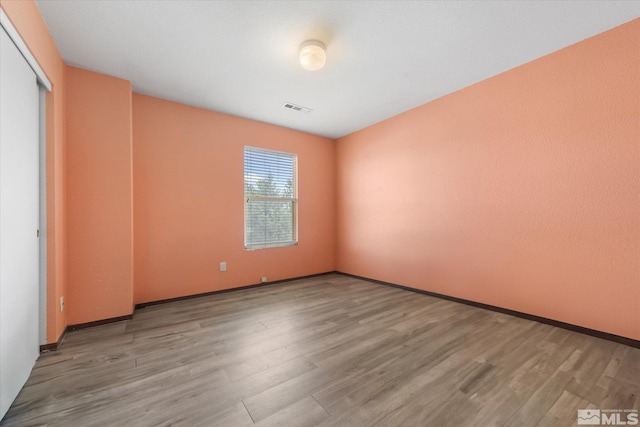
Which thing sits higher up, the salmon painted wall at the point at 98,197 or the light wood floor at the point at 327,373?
the salmon painted wall at the point at 98,197

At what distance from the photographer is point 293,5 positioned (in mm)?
1829

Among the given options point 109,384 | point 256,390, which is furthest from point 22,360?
point 256,390

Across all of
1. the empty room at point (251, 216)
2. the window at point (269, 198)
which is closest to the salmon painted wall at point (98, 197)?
the empty room at point (251, 216)

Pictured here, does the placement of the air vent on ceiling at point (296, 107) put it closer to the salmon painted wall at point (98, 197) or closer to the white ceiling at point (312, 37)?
the white ceiling at point (312, 37)

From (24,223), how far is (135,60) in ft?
5.80

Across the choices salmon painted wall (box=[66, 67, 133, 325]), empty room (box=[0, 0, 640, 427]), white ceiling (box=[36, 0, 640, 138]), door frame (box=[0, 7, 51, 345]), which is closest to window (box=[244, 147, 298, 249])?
empty room (box=[0, 0, 640, 427])

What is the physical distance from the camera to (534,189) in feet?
8.36

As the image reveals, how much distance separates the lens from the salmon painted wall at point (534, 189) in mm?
2094

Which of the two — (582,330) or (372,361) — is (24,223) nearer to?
(372,361)

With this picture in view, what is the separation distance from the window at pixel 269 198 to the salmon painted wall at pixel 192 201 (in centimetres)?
13

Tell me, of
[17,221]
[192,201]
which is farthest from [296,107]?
[17,221]

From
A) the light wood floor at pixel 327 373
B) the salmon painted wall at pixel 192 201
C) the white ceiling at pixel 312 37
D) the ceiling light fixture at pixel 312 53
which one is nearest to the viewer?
the light wood floor at pixel 327 373

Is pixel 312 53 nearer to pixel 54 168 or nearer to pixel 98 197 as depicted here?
pixel 54 168

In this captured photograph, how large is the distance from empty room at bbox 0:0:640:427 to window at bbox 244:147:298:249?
3.5 inches
